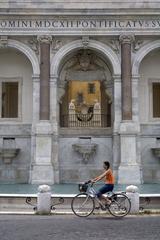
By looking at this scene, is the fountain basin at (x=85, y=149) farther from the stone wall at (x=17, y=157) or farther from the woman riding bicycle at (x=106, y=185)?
the woman riding bicycle at (x=106, y=185)

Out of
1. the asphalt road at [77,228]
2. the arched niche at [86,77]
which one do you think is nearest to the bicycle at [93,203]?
the asphalt road at [77,228]

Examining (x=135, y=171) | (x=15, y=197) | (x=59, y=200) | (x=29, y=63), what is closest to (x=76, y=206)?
(x=59, y=200)

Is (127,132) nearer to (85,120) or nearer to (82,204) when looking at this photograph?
(85,120)

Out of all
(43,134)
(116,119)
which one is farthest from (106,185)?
(116,119)

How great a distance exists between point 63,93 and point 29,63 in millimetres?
2697

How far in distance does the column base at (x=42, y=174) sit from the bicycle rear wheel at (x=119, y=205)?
11.4 meters

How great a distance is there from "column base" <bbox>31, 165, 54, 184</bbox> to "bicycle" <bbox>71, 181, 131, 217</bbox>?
1127 cm

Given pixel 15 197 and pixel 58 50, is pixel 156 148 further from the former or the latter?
pixel 15 197

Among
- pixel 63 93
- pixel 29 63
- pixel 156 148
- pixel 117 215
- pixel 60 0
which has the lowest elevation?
pixel 117 215

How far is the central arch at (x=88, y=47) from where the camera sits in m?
27.6

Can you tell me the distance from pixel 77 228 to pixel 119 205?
3.00 meters

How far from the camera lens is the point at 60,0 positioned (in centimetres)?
2752

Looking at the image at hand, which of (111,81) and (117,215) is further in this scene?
(111,81)

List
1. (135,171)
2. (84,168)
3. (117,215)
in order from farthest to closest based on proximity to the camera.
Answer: (84,168), (135,171), (117,215)
